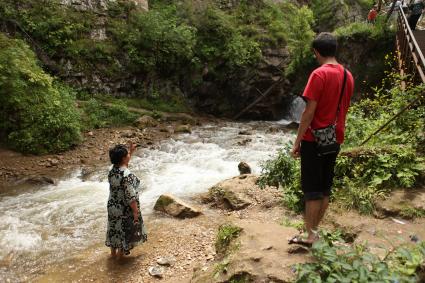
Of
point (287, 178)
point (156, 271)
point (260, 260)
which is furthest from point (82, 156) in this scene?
point (260, 260)

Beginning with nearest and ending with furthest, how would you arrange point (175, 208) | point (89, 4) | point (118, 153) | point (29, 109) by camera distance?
point (118, 153) → point (175, 208) → point (29, 109) → point (89, 4)

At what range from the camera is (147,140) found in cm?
1373

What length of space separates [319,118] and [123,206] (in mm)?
3105

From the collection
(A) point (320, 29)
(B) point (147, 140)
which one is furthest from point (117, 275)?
(A) point (320, 29)

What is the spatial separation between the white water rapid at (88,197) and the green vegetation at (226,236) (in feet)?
7.99

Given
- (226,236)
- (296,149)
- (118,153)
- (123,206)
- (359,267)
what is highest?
(296,149)

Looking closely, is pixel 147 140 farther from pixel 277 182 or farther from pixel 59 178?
pixel 277 182

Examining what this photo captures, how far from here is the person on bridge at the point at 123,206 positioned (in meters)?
5.18

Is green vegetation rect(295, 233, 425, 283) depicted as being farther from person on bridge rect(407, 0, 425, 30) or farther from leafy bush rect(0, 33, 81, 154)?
person on bridge rect(407, 0, 425, 30)

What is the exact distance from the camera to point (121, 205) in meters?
5.32

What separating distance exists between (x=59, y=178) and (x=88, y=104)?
5741mm

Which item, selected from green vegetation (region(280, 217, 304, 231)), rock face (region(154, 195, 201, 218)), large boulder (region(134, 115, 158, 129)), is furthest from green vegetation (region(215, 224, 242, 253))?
large boulder (region(134, 115, 158, 129))

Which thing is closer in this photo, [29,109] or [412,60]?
[412,60]

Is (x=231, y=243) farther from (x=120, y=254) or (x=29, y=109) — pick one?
(x=29, y=109)
